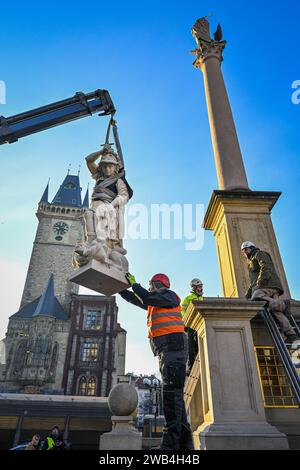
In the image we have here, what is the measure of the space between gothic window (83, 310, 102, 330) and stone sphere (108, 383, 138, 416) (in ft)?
119

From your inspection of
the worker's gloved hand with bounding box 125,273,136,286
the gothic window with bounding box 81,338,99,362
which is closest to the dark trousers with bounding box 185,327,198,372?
the worker's gloved hand with bounding box 125,273,136,286

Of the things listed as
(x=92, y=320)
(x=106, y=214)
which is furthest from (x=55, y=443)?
(x=92, y=320)

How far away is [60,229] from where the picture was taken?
5659 centimetres

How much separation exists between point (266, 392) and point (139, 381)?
208 feet

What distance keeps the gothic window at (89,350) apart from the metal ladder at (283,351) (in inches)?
1422

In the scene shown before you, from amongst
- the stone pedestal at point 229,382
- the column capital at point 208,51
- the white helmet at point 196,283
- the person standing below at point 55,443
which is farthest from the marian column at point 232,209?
the person standing below at point 55,443

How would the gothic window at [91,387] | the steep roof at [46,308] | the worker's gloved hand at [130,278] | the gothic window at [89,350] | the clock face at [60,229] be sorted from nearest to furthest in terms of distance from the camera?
the worker's gloved hand at [130,278], the gothic window at [91,387], the gothic window at [89,350], the steep roof at [46,308], the clock face at [60,229]

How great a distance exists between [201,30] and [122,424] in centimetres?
1224

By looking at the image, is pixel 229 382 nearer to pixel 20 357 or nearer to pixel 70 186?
pixel 20 357

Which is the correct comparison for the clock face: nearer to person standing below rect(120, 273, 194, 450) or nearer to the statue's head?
the statue's head

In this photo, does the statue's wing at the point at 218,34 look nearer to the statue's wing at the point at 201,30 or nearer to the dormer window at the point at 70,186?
the statue's wing at the point at 201,30

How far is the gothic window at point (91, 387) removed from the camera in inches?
1371
